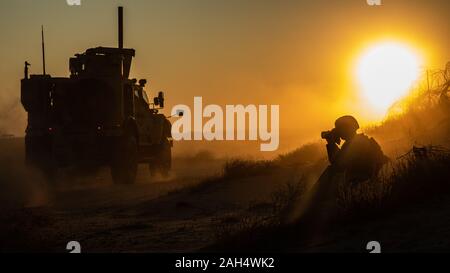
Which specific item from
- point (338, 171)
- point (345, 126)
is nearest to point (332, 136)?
point (345, 126)

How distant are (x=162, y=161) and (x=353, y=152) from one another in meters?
13.9

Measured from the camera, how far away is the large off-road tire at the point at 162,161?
23.0m

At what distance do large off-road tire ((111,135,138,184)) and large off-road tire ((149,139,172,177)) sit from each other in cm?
280

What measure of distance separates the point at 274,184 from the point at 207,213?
3.89 meters

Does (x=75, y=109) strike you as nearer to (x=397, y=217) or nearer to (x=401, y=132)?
(x=401, y=132)

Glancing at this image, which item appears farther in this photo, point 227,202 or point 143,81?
point 143,81

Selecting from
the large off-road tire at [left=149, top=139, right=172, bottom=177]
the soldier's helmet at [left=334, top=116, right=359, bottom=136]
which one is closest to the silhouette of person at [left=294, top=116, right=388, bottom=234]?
the soldier's helmet at [left=334, top=116, right=359, bottom=136]

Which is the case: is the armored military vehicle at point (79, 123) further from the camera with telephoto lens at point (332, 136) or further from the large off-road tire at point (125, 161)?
the camera with telephoto lens at point (332, 136)

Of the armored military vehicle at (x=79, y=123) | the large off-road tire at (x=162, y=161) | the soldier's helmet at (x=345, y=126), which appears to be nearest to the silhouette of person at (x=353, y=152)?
the soldier's helmet at (x=345, y=126)

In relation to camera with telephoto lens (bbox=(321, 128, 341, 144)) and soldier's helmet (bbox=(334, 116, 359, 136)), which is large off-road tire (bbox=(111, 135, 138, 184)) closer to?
camera with telephoto lens (bbox=(321, 128, 341, 144))

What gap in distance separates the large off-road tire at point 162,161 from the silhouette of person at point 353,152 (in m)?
13.4
